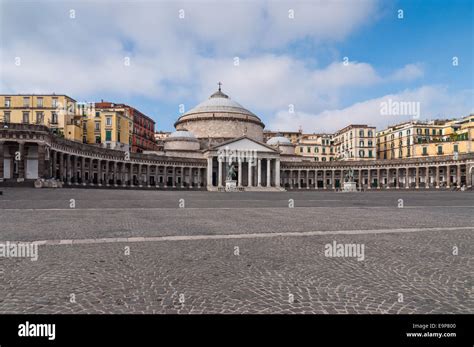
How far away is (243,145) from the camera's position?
77438 mm

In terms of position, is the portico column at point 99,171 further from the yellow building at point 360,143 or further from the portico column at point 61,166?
the yellow building at point 360,143

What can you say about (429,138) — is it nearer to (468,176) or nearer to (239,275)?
(468,176)

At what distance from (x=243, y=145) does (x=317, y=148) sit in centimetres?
4196

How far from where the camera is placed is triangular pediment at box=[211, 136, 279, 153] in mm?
76269

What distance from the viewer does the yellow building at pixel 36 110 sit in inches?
2446

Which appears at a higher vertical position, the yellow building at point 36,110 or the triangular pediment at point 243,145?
the yellow building at point 36,110

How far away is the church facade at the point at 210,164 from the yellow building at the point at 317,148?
13.6 m

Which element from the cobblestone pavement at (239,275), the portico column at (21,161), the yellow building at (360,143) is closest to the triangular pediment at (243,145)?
the yellow building at (360,143)

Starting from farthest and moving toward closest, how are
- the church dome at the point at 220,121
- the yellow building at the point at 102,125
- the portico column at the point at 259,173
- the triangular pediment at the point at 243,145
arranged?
the church dome at the point at 220,121 < the triangular pediment at the point at 243,145 < the portico column at the point at 259,173 < the yellow building at the point at 102,125

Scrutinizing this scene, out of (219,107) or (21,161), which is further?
(219,107)

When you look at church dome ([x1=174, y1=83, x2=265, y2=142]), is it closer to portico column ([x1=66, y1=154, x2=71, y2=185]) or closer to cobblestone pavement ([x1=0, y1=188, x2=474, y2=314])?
portico column ([x1=66, y1=154, x2=71, y2=185])

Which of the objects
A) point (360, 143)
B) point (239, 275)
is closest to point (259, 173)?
point (360, 143)
